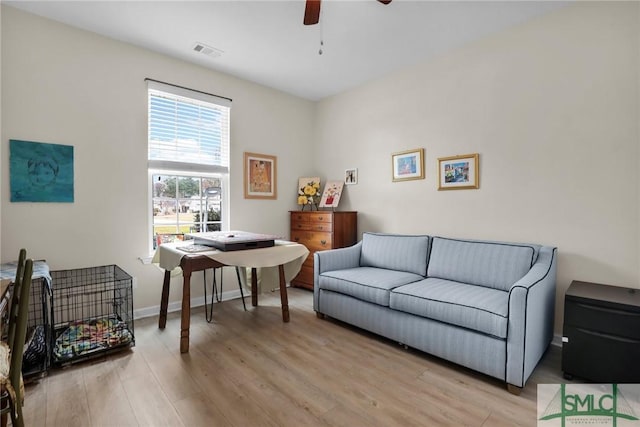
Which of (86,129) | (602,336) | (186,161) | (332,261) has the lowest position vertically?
(602,336)

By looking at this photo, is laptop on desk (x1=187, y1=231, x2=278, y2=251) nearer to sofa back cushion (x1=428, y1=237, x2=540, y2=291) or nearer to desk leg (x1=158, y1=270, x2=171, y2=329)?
desk leg (x1=158, y1=270, x2=171, y2=329)

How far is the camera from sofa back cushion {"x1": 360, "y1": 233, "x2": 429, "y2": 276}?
3016 millimetres

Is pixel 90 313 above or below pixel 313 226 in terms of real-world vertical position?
below

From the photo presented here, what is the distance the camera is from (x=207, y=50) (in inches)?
122

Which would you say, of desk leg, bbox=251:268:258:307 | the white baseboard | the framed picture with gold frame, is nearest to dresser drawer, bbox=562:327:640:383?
desk leg, bbox=251:268:258:307

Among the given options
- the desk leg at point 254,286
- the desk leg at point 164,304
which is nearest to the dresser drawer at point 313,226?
the desk leg at point 254,286

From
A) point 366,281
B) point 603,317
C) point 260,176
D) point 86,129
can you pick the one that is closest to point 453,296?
point 366,281

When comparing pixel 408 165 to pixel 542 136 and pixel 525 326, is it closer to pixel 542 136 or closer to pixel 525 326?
pixel 542 136

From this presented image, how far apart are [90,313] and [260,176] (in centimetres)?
226

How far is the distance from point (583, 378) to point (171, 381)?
2.62m

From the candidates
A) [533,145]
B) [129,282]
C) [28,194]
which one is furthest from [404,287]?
[28,194]

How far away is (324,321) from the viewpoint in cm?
305

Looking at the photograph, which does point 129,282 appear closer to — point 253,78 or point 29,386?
point 29,386

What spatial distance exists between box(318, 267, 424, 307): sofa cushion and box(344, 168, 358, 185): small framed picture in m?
1.35
